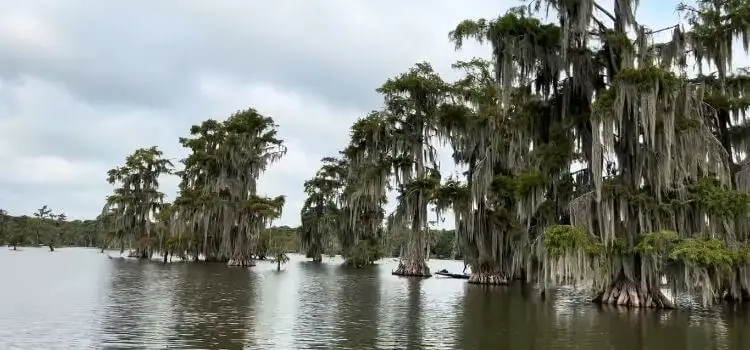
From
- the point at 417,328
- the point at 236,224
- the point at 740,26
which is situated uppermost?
the point at 740,26

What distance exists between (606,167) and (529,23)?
239 inches

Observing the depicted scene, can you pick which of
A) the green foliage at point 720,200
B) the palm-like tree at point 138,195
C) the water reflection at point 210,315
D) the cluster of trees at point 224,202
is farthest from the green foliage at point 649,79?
the palm-like tree at point 138,195

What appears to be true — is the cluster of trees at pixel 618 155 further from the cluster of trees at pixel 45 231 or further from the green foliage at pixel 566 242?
the cluster of trees at pixel 45 231

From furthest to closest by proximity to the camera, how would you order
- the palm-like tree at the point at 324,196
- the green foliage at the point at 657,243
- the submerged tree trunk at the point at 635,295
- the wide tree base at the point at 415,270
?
the palm-like tree at the point at 324,196, the wide tree base at the point at 415,270, the submerged tree trunk at the point at 635,295, the green foliage at the point at 657,243

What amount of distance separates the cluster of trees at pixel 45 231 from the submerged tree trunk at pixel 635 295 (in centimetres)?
9306

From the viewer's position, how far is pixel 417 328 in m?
14.6

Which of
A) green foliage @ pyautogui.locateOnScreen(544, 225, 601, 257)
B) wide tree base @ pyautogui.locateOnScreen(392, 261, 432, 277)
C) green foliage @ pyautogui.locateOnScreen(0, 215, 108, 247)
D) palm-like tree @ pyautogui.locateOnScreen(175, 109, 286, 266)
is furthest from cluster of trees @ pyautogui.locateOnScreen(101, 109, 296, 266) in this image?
green foliage @ pyautogui.locateOnScreen(0, 215, 108, 247)

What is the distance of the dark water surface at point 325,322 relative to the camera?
12.0 m

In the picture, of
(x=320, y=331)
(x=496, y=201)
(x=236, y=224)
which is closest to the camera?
(x=320, y=331)

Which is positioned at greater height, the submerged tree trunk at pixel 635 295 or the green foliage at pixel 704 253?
the green foliage at pixel 704 253

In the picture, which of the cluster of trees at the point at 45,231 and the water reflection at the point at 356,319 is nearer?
the water reflection at the point at 356,319

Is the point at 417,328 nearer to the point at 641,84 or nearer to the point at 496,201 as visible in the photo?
the point at 641,84

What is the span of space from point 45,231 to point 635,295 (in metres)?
127

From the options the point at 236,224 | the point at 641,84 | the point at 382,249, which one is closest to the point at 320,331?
the point at 641,84
